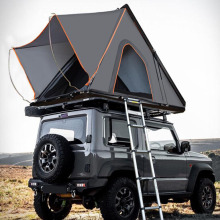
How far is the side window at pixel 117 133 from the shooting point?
6029 mm

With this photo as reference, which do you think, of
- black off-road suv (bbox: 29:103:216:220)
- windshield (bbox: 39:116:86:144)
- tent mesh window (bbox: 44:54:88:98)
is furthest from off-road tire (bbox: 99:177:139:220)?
tent mesh window (bbox: 44:54:88:98)

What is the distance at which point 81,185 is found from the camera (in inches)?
217

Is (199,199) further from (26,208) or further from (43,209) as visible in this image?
(26,208)

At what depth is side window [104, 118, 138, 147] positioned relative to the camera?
19.8 ft

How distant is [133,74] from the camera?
291 inches

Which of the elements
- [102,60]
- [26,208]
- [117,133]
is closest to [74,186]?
[117,133]

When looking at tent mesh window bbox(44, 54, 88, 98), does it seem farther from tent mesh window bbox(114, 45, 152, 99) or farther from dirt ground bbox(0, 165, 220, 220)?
dirt ground bbox(0, 165, 220, 220)

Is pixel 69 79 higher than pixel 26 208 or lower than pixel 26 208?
higher

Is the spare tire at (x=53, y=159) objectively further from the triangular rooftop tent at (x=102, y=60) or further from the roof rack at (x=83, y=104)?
the triangular rooftop tent at (x=102, y=60)

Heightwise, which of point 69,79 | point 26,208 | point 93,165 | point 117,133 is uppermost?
point 69,79

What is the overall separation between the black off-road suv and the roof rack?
20 cm

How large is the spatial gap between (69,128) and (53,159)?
0.72 meters

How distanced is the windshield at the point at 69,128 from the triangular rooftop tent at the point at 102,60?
0.64 m

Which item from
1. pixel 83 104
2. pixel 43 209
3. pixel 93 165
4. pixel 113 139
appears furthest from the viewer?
pixel 43 209
